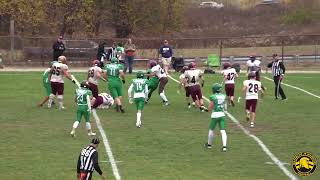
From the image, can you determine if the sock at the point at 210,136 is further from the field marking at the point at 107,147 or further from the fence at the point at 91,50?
the fence at the point at 91,50

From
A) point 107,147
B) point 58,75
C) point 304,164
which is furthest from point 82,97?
point 304,164

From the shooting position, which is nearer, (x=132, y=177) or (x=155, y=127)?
(x=132, y=177)

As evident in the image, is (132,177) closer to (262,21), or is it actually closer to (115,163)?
(115,163)

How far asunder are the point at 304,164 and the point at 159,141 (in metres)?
4.73

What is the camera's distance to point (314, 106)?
2750 cm

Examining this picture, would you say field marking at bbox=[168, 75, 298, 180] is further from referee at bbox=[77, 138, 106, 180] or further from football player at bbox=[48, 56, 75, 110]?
football player at bbox=[48, 56, 75, 110]

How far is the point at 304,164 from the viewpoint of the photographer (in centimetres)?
1678

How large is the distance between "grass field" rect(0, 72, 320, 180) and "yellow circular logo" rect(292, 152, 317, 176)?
0.19 metres

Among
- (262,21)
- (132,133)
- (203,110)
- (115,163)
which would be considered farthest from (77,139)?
(262,21)

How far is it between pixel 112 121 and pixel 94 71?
246cm

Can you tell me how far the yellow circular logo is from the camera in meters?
16.3

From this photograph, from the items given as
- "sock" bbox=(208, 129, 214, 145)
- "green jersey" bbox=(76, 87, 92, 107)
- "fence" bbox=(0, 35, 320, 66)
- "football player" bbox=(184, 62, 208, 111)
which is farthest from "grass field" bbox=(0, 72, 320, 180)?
"fence" bbox=(0, 35, 320, 66)

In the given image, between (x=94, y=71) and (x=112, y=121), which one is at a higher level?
(x=94, y=71)

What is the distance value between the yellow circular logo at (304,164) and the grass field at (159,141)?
0.62ft
